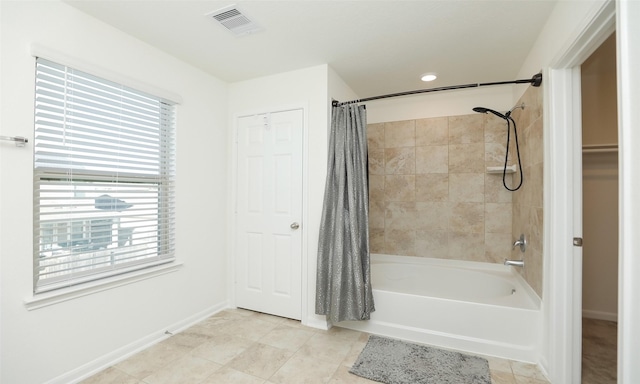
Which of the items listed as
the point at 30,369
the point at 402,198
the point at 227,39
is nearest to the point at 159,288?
the point at 30,369

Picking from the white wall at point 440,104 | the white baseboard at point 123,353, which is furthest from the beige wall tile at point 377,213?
the white baseboard at point 123,353

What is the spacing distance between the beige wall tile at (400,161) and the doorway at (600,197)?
60.9 inches

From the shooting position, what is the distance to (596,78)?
2.62 metres

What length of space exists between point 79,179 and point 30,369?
3.66ft

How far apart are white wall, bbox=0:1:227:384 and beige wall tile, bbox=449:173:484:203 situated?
98.8 inches

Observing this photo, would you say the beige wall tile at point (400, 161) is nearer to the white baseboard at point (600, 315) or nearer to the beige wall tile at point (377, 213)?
the beige wall tile at point (377, 213)

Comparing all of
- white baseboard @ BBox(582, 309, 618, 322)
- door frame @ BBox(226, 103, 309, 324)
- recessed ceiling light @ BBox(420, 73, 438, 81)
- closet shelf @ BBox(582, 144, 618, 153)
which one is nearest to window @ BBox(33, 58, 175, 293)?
door frame @ BBox(226, 103, 309, 324)

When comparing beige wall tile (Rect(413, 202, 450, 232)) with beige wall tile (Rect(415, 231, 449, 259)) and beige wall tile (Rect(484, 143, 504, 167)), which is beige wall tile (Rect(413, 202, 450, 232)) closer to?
beige wall tile (Rect(415, 231, 449, 259))

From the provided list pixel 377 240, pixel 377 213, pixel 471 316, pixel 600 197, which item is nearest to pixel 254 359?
pixel 471 316

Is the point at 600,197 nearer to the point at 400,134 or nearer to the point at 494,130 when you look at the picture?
A: the point at 494,130

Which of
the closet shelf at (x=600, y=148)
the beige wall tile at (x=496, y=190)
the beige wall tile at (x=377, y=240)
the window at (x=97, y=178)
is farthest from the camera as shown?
the beige wall tile at (x=377, y=240)

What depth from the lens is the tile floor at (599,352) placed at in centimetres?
185

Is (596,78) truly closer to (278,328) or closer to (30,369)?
(278,328)

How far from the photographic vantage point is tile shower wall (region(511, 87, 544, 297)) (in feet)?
6.61
